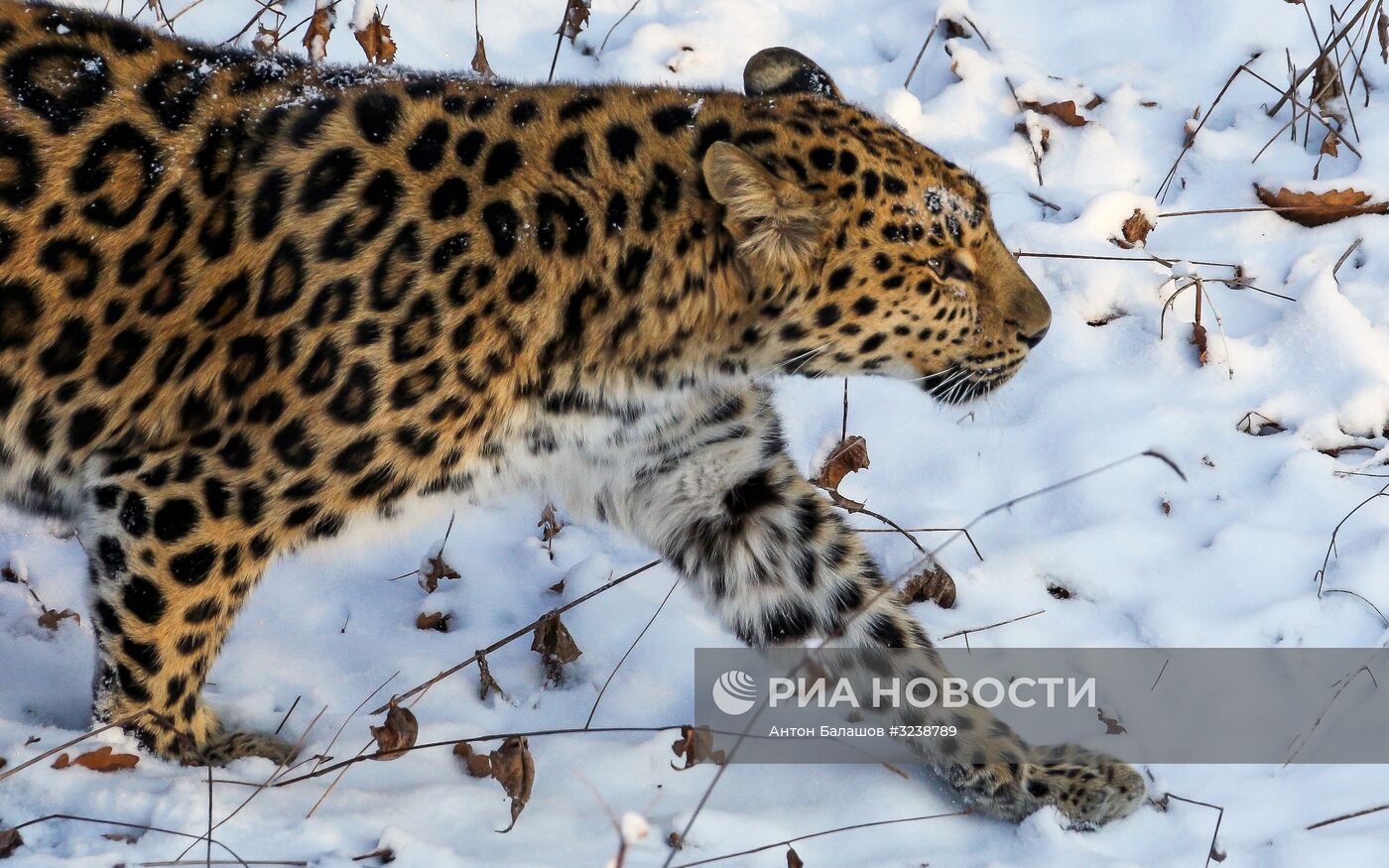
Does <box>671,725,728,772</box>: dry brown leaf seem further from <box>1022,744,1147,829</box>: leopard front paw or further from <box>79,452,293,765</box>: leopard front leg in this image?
<box>79,452,293,765</box>: leopard front leg

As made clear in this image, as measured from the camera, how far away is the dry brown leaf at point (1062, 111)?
21.4 ft

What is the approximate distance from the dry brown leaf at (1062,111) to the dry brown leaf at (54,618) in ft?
13.9

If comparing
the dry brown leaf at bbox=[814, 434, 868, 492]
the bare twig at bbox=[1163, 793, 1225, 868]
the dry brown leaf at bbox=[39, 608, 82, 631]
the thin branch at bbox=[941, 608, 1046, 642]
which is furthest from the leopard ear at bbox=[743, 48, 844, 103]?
the dry brown leaf at bbox=[39, 608, 82, 631]

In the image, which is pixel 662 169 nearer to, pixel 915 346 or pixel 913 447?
pixel 915 346

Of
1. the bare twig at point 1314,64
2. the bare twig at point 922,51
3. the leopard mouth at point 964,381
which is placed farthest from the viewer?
the bare twig at point 922,51

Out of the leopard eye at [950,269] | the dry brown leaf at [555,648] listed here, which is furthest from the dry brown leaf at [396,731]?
the leopard eye at [950,269]

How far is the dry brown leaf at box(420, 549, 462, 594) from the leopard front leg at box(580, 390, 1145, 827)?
0.73m

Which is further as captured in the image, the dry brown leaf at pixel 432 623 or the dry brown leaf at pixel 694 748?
the dry brown leaf at pixel 432 623

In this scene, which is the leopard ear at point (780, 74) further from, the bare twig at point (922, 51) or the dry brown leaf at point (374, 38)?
the bare twig at point (922, 51)

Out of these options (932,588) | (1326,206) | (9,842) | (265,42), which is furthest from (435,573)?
(1326,206)

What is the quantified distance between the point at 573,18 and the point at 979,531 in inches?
110

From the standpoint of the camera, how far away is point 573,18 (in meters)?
6.45

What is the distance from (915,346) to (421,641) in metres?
1.75

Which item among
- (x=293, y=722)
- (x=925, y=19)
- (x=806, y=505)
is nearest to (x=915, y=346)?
(x=806, y=505)
